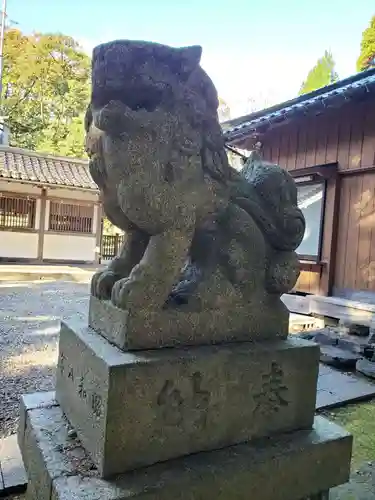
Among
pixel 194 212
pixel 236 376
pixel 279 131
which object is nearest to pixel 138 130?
pixel 194 212

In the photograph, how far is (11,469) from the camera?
1986 mm

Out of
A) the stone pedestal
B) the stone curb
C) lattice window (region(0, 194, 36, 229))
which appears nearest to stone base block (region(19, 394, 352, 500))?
the stone pedestal

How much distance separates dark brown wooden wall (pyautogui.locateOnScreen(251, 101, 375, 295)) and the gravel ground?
3.95 metres

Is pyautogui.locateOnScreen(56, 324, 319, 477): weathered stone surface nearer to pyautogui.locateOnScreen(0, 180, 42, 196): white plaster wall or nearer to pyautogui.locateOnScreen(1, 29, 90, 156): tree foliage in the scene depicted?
pyautogui.locateOnScreen(0, 180, 42, 196): white plaster wall

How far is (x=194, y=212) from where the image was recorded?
60.6 inches

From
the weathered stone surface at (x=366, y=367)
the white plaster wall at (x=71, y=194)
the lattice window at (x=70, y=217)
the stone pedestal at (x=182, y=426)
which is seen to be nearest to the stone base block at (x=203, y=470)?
the stone pedestal at (x=182, y=426)

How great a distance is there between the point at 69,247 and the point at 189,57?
13.7m

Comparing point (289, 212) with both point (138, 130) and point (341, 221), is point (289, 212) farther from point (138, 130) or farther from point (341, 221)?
point (341, 221)

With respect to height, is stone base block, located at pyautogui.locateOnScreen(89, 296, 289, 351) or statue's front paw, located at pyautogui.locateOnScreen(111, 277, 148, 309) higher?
statue's front paw, located at pyautogui.locateOnScreen(111, 277, 148, 309)

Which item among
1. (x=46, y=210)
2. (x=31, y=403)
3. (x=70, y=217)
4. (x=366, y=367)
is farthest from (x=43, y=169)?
(x=31, y=403)

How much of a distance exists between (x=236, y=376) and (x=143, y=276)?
54cm

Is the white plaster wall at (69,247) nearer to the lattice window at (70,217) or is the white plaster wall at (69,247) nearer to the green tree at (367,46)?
the lattice window at (70,217)

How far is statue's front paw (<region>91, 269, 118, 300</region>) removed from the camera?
1.62m

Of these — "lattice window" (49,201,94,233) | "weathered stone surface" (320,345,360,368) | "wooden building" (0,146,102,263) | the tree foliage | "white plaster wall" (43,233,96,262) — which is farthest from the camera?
the tree foliage
